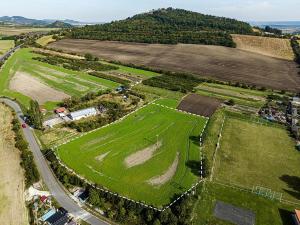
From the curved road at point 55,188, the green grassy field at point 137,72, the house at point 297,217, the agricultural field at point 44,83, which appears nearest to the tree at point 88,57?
the agricultural field at point 44,83

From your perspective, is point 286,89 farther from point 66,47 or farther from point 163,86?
point 66,47

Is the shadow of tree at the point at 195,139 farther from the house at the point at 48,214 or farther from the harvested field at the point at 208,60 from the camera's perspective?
the harvested field at the point at 208,60

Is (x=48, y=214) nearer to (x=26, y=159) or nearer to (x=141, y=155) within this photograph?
(x=26, y=159)

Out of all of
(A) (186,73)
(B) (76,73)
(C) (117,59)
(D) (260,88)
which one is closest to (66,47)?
(C) (117,59)

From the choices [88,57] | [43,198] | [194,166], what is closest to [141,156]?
[194,166]

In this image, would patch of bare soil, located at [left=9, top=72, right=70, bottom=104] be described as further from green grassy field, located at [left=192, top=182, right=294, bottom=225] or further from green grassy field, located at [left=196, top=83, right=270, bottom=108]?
green grassy field, located at [left=192, top=182, right=294, bottom=225]
